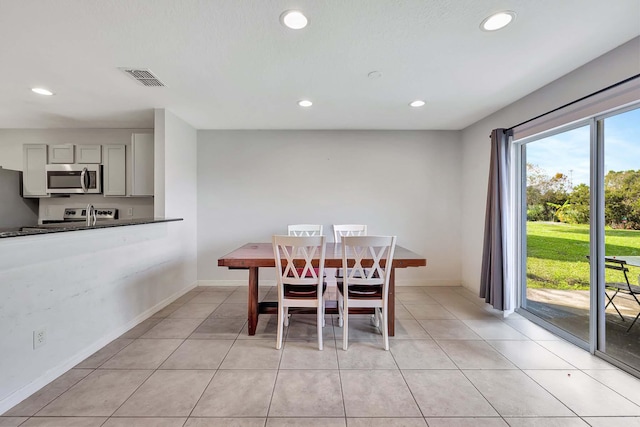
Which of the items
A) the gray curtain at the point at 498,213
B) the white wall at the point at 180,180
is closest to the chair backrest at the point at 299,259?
the white wall at the point at 180,180

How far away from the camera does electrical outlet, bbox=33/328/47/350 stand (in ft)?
6.03

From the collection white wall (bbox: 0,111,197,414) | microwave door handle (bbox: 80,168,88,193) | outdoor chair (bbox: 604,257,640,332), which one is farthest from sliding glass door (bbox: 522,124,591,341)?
microwave door handle (bbox: 80,168,88,193)

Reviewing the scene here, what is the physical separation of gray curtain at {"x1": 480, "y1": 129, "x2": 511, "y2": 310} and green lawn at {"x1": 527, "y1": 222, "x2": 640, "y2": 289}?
1.17 feet

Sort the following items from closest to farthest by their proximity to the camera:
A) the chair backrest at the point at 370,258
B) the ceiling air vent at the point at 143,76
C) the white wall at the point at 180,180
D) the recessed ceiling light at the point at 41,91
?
the chair backrest at the point at 370,258
the ceiling air vent at the point at 143,76
the recessed ceiling light at the point at 41,91
the white wall at the point at 180,180

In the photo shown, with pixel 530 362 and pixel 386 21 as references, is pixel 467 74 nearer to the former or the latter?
pixel 386 21

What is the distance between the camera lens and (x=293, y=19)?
174cm

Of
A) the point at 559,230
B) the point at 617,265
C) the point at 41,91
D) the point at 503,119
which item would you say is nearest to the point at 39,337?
the point at 41,91

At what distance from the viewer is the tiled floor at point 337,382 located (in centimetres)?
162

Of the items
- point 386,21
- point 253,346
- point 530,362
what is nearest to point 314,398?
point 253,346

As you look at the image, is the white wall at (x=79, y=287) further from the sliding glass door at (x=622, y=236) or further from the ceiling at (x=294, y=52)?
the sliding glass door at (x=622, y=236)

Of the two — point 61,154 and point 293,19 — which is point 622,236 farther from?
point 61,154

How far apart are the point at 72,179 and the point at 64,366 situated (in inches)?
117

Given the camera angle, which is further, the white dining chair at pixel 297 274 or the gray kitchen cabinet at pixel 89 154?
the gray kitchen cabinet at pixel 89 154

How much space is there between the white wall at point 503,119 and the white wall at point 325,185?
0.20m
